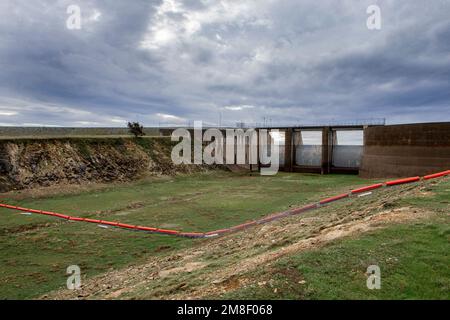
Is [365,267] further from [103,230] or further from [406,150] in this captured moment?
[406,150]

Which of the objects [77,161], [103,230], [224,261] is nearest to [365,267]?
[224,261]

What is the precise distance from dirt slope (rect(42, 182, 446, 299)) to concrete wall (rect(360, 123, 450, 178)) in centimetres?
2175

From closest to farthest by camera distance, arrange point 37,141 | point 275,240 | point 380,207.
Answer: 1. point 275,240
2. point 380,207
3. point 37,141

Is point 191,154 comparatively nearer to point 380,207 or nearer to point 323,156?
point 323,156

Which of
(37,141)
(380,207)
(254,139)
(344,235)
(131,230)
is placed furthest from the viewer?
(254,139)

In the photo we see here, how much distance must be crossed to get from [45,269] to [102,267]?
2233mm

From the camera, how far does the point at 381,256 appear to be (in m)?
7.38

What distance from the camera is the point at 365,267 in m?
6.93

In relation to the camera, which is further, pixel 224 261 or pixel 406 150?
pixel 406 150

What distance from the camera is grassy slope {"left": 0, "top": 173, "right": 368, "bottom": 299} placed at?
464 inches

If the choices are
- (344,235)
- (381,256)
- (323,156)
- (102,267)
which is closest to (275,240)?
(344,235)

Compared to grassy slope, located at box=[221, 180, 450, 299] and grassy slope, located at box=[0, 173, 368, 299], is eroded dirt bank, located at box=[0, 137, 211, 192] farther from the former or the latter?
grassy slope, located at box=[221, 180, 450, 299]

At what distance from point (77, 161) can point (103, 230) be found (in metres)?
21.7

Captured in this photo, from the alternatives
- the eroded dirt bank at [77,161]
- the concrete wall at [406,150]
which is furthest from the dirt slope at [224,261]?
the eroded dirt bank at [77,161]
